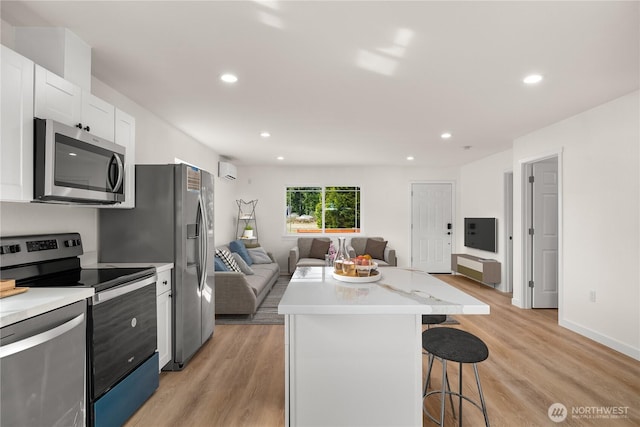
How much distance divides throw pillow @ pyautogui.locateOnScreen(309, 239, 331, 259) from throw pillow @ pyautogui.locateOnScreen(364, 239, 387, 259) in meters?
0.82

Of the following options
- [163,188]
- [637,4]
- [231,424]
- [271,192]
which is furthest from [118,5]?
[271,192]

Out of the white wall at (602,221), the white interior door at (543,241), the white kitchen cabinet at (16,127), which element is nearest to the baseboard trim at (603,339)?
the white wall at (602,221)

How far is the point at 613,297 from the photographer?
3.23 metres

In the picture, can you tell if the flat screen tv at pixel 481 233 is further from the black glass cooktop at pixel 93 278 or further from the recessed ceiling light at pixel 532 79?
the black glass cooktop at pixel 93 278

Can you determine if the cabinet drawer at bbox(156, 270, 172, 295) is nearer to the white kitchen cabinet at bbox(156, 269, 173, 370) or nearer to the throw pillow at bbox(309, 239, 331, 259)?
the white kitchen cabinet at bbox(156, 269, 173, 370)

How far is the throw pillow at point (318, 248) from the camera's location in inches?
265

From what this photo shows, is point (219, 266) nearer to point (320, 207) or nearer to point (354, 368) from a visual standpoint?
point (354, 368)

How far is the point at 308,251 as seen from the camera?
22.8ft

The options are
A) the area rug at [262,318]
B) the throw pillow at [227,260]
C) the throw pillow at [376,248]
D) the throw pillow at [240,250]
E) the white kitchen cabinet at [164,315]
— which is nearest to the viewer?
the white kitchen cabinet at [164,315]

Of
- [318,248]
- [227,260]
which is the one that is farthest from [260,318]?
[318,248]

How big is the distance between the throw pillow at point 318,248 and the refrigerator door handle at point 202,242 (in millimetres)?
3696

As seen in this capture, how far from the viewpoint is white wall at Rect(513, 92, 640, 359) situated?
3.05 meters

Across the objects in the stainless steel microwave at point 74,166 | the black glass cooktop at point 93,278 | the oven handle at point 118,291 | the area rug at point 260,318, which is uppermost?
the stainless steel microwave at point 74,166

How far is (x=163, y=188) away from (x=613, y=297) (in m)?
4.32
